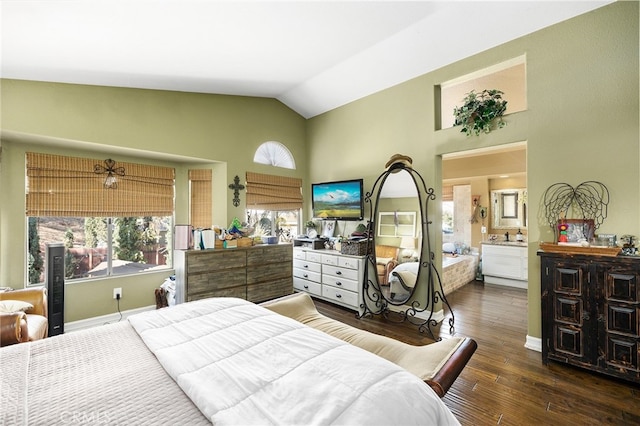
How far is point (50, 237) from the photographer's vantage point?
3252mm

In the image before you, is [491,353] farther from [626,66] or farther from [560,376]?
[626,66]

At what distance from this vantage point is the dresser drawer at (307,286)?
13.8ft

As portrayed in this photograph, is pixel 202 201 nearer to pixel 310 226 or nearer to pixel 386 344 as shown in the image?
pixel 310 226

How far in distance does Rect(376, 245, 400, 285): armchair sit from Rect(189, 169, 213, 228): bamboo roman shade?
258cm

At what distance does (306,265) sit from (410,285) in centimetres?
161

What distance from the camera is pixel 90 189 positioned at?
3.41 metres

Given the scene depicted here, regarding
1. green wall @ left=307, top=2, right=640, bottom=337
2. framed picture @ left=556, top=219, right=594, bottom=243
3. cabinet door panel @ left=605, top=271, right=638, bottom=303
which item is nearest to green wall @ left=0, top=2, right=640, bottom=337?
green wall @ left=307, top=2, right=640, bottom=337

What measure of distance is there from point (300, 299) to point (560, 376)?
7.26ft

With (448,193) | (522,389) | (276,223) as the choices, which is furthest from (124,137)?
(448,193)

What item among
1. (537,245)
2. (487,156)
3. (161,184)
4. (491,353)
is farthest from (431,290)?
(161,184)

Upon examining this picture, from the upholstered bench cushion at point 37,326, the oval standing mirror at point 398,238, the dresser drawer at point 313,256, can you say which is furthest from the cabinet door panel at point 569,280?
the upholstered bench cushion at point 37,326

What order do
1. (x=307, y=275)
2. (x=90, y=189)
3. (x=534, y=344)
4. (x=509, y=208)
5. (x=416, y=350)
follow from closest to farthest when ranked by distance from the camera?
(x=416, y=350)
(x=534, y=344)
(x=90, y=189)
(x=307, y=275)
(x=509, y=208)

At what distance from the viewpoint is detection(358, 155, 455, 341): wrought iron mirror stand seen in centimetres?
345

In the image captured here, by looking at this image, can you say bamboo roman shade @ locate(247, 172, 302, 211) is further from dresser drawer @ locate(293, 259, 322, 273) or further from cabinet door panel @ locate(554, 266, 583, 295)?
cabinet door panel @ locate(554, 266, 583, 295)
